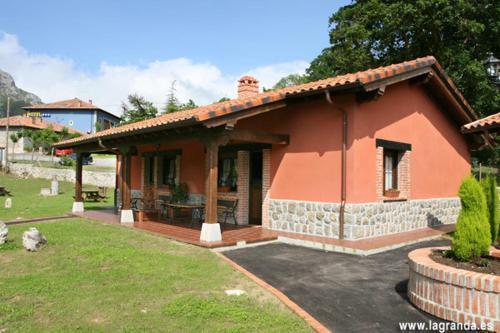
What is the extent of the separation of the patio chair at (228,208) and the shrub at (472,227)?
262 inches

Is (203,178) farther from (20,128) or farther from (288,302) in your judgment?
(20,128)

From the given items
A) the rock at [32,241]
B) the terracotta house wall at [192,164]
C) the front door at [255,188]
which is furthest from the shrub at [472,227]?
the terracotta house wall at [192,164]

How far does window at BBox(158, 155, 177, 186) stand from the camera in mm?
14047

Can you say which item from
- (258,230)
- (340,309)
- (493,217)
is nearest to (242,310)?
(340,309)

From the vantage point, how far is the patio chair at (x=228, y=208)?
1084 centimetres

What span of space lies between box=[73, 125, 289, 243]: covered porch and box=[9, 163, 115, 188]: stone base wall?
13.9 metres

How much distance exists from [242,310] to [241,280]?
124 centimetres

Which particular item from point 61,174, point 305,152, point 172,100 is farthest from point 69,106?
point 305,152

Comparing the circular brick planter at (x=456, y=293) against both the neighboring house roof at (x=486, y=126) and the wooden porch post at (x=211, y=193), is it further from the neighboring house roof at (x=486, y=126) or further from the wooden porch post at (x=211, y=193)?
the wooden porch post at (x=211, y=193)

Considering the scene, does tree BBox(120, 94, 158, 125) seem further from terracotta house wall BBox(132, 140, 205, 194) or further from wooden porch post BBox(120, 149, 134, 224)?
wooden porch post BBox(120, 149, 134, 224)

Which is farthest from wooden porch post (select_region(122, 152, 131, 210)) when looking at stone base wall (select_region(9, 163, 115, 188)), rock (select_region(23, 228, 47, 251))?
stone base wall (select_region(9, 163, 115, 188))

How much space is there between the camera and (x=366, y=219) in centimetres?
880

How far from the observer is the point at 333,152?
8.91 meters

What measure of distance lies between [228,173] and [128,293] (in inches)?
270
